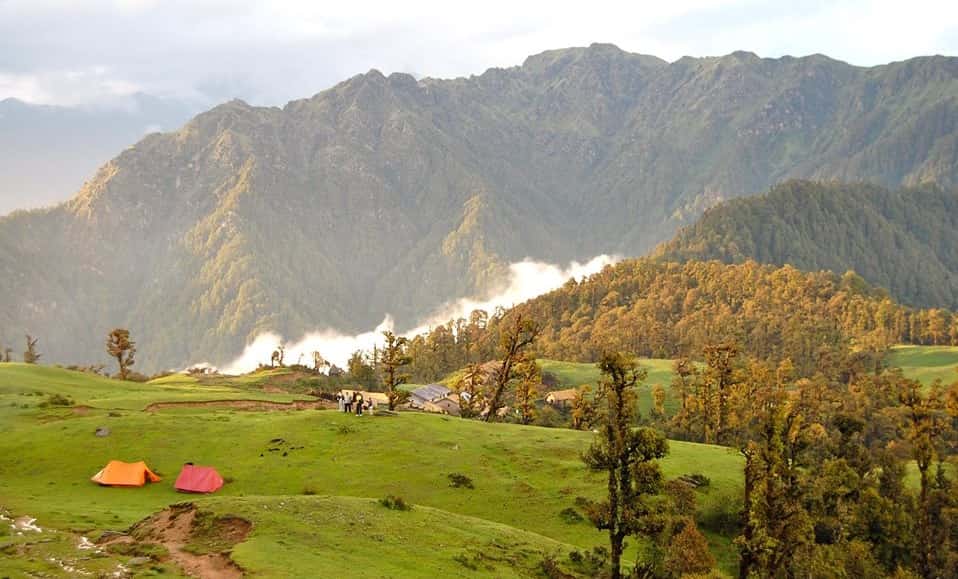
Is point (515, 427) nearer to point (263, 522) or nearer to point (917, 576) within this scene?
point (917, 576)

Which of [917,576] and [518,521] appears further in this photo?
[917,576]

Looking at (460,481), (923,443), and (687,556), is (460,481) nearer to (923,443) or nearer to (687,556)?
(687,556)

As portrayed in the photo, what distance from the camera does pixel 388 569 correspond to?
116ft

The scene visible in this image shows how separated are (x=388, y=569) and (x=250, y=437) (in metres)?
32.5

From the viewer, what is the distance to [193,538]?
123 ft

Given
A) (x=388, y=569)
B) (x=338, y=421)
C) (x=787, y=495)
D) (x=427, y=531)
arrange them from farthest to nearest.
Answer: (x=338, y=421), (x=787, y=495), (x=427, y=531), (x=388, y=569)

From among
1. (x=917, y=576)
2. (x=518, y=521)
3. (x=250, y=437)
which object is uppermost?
(x=250, y=437)

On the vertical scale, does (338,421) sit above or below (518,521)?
above

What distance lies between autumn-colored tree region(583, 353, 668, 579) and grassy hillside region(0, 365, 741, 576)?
4.91 m

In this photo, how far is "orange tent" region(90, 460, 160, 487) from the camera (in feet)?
177

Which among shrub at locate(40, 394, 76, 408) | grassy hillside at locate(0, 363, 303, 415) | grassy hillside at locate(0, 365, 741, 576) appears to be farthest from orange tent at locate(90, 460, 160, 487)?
shrub at locate(40, 394, 76, 408)

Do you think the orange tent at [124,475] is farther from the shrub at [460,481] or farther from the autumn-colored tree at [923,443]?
the autumn-colored tree at [923,443]

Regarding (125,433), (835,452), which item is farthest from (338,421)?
(835,452)

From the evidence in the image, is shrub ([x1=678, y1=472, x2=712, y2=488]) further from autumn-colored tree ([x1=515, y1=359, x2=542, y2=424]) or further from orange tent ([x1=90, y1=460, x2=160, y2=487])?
orange tent ([x1=90, y1=460, x2=160, y2=487])
